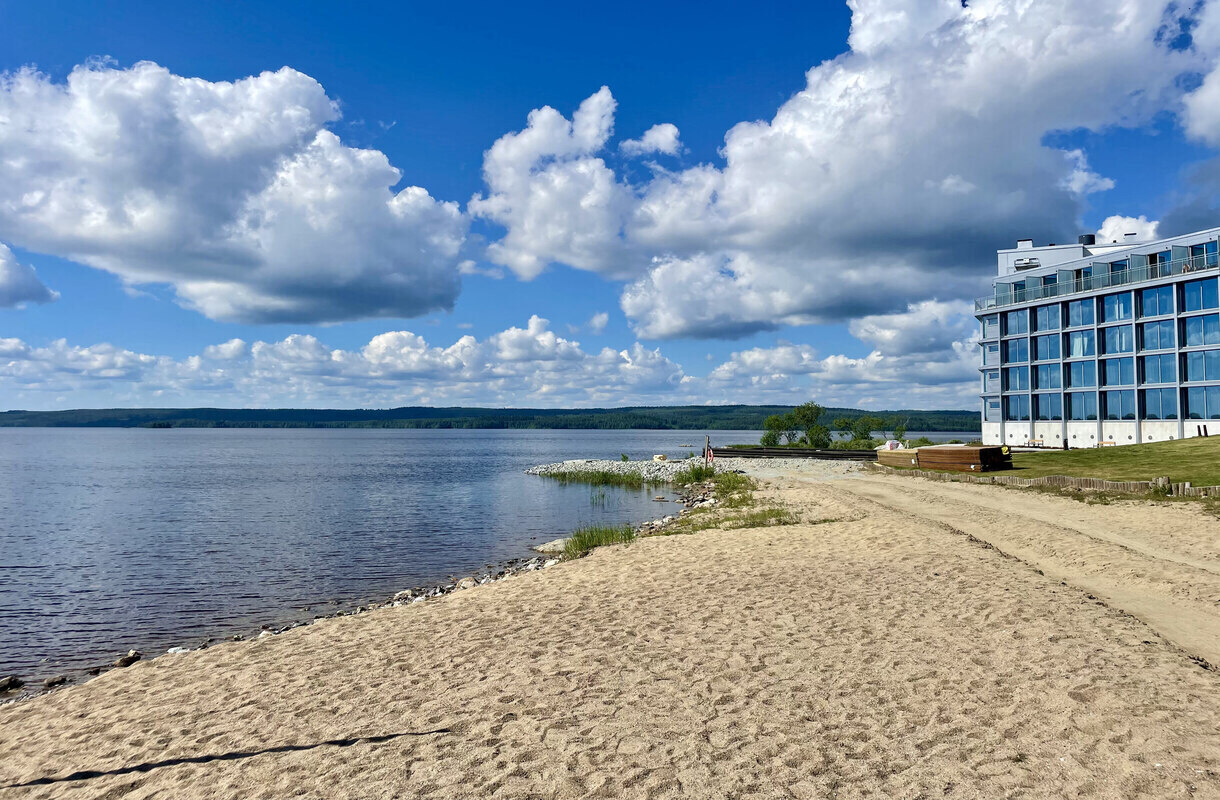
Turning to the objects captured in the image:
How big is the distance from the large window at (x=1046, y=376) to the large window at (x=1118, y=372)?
409cm

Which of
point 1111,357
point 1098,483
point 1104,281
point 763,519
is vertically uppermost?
point 1104,281

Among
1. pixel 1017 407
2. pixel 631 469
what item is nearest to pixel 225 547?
pixel 631 469

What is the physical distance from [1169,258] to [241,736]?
67813 millimetres

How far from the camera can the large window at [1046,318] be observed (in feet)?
205

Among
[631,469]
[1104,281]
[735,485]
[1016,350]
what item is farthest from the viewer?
[1016,350]

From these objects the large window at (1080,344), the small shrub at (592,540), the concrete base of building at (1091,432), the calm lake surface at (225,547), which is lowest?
the calm lake surface at (225,547)

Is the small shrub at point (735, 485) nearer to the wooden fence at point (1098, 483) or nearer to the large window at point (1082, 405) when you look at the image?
the wooden fence at point (1098, 483)

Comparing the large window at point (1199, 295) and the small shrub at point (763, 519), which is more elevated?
the large window at point (1199, 295)

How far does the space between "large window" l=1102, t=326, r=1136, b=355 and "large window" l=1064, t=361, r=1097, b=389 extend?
1645 millimetres

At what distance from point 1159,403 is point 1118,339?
5.97 m

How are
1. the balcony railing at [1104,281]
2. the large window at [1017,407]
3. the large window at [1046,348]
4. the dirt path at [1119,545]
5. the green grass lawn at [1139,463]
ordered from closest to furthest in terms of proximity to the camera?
the dirt path at [1119,545]
the green grass lawn at [1139,463]
the balcony railing at [1104,281]
the large window at [1046,348]
the large window at [1017,407]

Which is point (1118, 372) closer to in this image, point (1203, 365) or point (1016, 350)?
point (1203, 365)

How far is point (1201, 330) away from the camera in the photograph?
52.0 meters

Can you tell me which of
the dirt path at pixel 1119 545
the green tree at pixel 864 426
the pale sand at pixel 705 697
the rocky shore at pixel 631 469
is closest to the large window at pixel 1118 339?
the green tree at pixel 864 426
